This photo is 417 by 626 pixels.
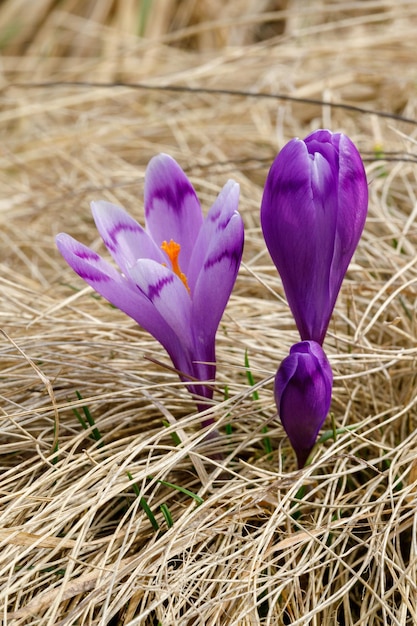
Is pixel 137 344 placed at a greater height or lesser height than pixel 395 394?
greater

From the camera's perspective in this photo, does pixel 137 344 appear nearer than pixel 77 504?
No

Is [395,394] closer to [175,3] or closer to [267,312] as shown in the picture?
[267,312]

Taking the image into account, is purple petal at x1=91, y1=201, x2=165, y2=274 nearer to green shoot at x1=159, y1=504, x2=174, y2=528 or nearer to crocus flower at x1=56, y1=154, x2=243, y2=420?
crocus flower at x1=56, y1=154, x2=243, y2=420

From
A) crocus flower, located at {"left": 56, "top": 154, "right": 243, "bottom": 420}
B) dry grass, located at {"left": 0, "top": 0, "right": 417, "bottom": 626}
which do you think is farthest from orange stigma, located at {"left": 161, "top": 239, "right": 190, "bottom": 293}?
dry grass, located at {"left": 0, "top": 0, "right": 417, "bottom": 626}

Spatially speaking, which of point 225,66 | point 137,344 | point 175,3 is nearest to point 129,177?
point 225,66

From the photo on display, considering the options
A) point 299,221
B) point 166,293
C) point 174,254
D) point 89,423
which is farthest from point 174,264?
point 89,423

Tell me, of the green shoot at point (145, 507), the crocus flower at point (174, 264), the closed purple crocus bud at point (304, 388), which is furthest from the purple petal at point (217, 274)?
the green shoot at point (145, 507)
